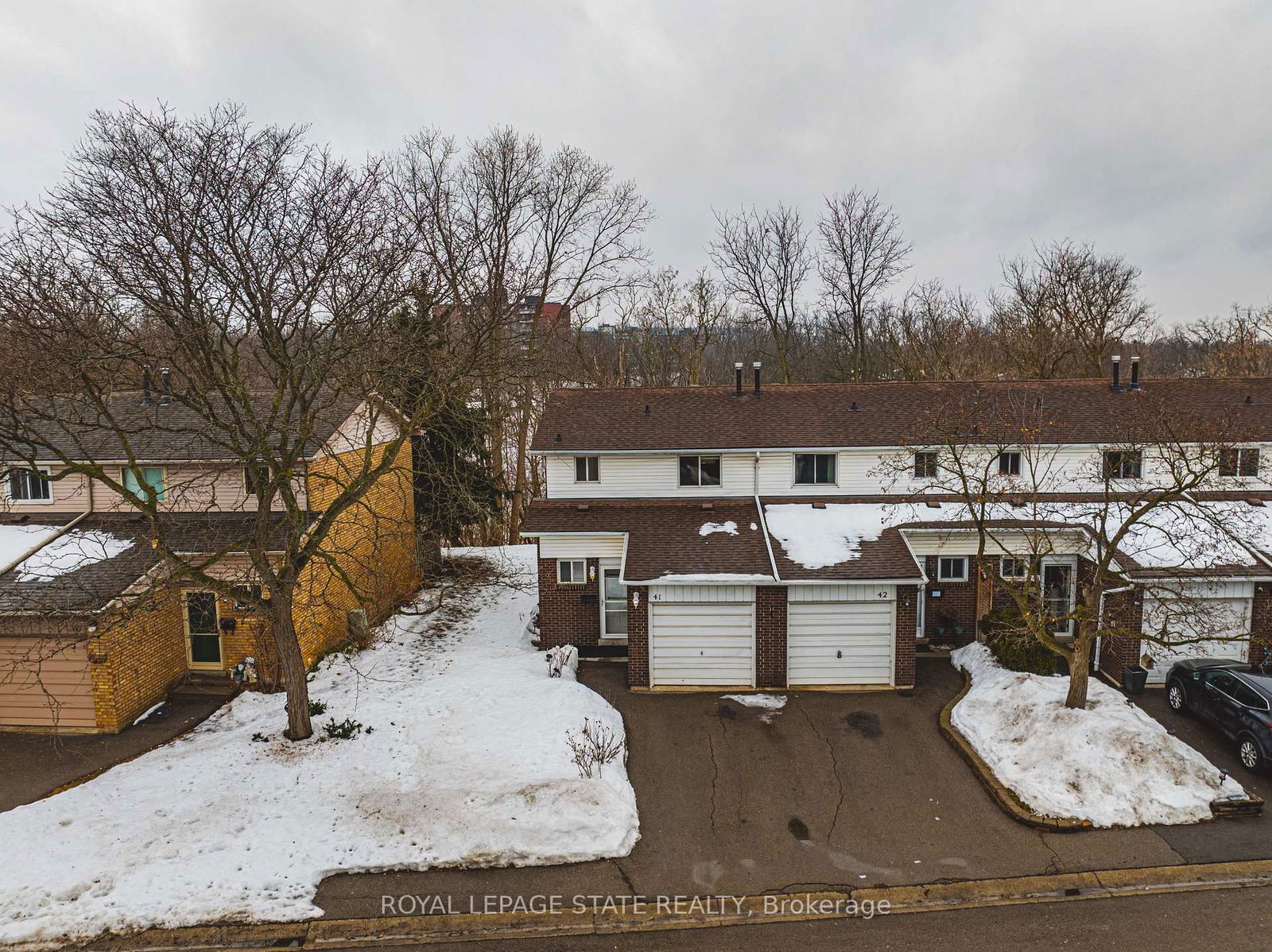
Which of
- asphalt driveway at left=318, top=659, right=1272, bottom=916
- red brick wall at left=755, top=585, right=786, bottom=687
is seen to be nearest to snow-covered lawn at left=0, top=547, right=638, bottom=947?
asphalt driveway at left=318, top=659, right=1272, bottom=916

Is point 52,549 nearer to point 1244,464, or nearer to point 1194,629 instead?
point 1194,629

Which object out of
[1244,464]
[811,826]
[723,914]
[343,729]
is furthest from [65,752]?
[1244,464]

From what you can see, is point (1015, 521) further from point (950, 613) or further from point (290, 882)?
point (290, 882)

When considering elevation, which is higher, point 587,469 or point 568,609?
point 587,469

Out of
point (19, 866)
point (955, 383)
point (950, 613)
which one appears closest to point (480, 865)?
point (19, 866)

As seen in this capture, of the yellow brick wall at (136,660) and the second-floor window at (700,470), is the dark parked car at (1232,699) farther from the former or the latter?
the yellow brick wall at (136,660)

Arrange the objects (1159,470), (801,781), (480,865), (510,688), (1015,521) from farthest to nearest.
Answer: (1159,470), (1015,521), (510,688), (801,781), (480,865)
